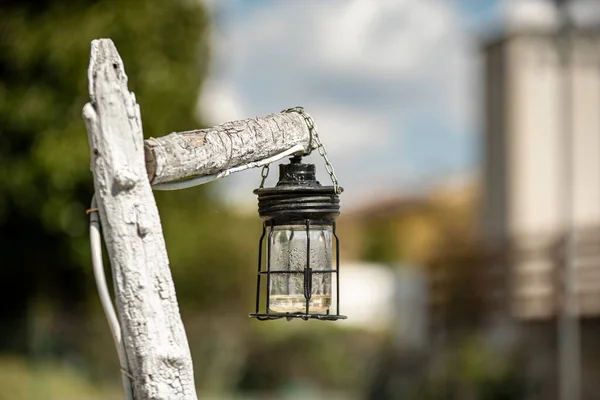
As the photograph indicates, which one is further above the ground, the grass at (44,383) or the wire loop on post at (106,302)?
the wire loop on post at (106,302)

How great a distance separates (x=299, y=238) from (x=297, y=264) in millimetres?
53

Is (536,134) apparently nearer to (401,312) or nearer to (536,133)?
(536,133)

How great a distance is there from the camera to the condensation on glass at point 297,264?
210cm

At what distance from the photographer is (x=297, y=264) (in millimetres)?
2105

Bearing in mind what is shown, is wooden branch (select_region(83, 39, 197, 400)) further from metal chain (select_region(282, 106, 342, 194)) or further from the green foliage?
the green foliage

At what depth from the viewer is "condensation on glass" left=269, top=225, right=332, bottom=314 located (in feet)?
6.88

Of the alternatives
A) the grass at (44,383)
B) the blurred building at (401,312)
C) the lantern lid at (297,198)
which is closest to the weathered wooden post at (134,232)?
the lantern lid at (297,198)

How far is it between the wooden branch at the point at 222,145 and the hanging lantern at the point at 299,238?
81 millimetres

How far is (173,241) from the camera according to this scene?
13211mm

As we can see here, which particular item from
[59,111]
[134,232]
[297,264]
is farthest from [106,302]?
[59,111]

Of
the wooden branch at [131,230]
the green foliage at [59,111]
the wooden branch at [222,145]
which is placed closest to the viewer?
the wooden branch at [131,230]

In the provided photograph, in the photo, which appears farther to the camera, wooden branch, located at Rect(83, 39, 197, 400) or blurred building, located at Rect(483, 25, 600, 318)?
blurred building, located at Rect(483, 25, 600, 318)

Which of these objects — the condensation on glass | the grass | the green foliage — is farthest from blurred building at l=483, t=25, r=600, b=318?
the condensation on glass

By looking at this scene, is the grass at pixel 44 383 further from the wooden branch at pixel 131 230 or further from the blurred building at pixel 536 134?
the wooden branch at pixel 131 230
